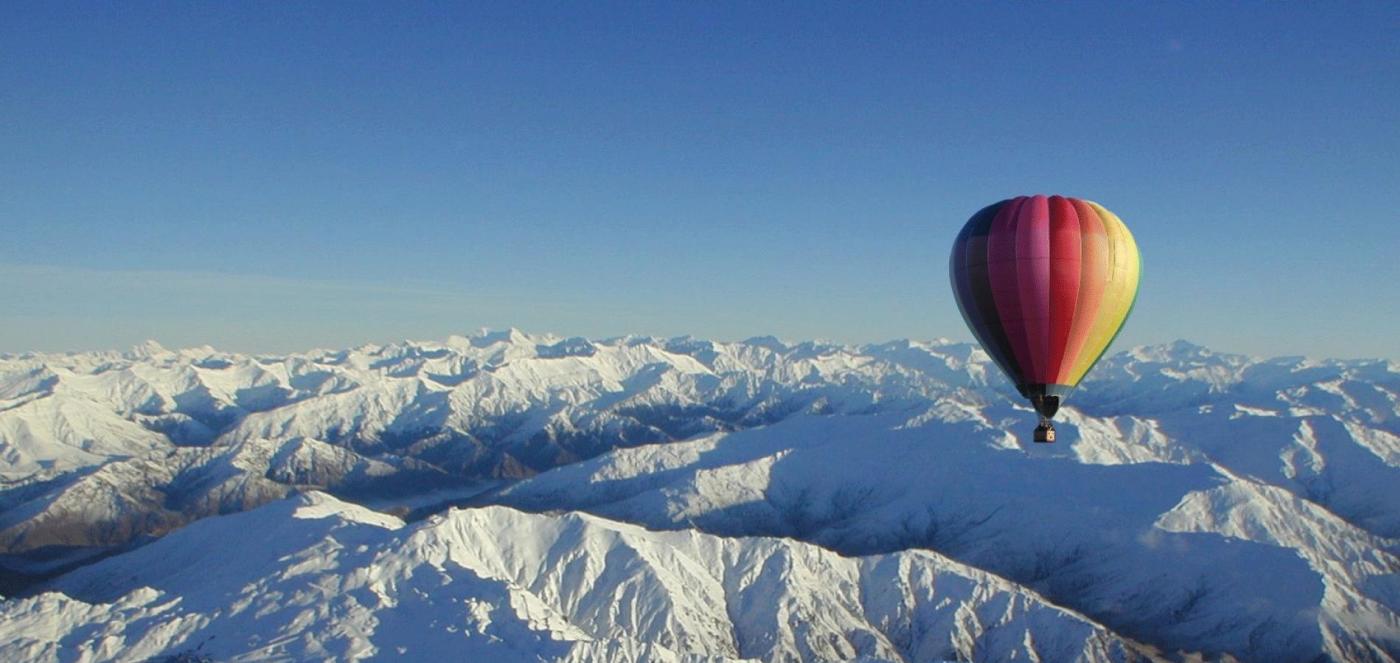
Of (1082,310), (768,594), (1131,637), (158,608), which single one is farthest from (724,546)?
(1082,310)

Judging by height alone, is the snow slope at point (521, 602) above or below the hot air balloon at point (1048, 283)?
below

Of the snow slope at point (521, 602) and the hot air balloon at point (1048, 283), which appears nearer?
the hot air balloon at point (1048, 283)

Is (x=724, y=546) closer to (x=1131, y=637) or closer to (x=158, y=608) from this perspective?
(x=1131, y=637)

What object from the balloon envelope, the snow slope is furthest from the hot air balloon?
the snow slope

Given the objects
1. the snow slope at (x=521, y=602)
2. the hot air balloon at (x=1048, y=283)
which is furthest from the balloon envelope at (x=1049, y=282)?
the snow slope at (x=521, y=602)

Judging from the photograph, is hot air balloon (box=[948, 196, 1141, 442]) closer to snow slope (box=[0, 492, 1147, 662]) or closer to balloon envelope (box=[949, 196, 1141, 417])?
balloon envelope (box=[949, 196, 1141, 417])

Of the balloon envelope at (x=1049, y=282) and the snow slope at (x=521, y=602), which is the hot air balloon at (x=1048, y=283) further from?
the snow slope at (x=521, y=602)

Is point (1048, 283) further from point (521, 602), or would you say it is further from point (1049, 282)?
point (521, 602)
